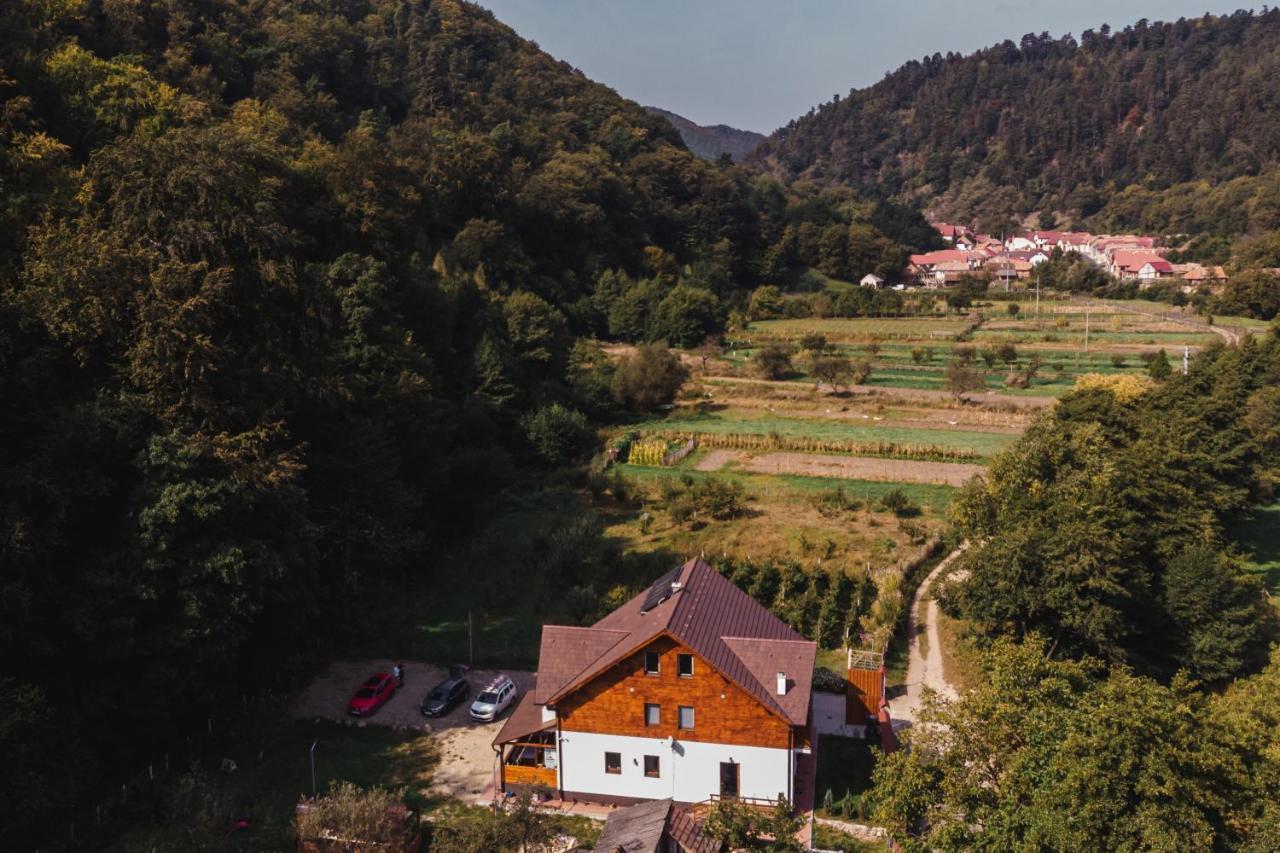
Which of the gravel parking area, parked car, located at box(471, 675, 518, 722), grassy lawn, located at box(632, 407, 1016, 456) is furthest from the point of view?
grassy lawn, located at box(632, 407, 1016, 456)

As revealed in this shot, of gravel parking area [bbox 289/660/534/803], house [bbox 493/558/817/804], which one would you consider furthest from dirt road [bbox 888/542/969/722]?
gravel parking area [bbox 289/660/534/803]

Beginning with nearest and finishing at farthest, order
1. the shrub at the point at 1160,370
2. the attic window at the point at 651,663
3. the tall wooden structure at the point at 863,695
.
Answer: the attic window at the point at 651,663 < the tall wooden structure at the point at 863,695 < the shrub at the point at 1160,370

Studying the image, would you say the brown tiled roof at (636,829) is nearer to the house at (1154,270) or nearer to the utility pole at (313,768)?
the utility pole at (313,768)

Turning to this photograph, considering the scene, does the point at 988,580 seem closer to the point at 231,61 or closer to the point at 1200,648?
the point at 1200,648

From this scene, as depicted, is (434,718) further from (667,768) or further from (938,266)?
(938,266)

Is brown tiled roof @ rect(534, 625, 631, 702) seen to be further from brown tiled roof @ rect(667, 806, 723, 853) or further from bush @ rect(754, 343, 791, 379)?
bush @ rect(754, 343, 791, 379)

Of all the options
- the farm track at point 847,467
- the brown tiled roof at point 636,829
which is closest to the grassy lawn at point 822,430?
the farm track at point 847,467

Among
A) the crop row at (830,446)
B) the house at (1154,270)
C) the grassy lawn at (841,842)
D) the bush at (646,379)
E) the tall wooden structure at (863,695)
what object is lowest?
the grassy lawn at (841,842)
